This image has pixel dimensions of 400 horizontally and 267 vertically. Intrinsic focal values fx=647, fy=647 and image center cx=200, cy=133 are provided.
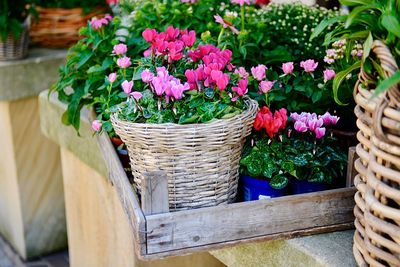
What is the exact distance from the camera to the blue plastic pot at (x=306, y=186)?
5.23ft

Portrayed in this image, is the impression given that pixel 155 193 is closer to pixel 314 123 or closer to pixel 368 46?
pixel 314 123

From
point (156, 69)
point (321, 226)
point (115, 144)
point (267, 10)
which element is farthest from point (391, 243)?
point (267, 10)

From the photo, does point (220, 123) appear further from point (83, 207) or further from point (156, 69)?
point (83, 207)

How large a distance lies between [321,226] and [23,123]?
2.28 m

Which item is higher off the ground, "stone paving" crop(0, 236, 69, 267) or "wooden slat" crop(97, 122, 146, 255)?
"wooden slat" crop(97, 122, 146, 255)

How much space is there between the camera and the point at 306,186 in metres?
1.60

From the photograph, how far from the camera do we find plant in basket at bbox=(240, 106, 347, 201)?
1.58 metres

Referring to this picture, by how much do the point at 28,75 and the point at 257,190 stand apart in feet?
6.73

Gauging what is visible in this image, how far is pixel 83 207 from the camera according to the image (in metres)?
2.62

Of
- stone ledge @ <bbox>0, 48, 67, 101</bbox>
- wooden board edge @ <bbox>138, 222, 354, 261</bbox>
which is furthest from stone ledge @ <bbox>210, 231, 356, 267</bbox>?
stone ledge @ <bbox>0, 48, 67, 101</bbox>

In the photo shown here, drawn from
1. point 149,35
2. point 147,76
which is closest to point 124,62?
point 149,35

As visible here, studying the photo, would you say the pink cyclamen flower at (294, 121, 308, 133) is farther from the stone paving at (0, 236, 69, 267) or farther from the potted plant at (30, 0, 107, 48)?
the stone paving at (0, 236, 69, 267)

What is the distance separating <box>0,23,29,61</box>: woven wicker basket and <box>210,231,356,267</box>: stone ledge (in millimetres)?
2091

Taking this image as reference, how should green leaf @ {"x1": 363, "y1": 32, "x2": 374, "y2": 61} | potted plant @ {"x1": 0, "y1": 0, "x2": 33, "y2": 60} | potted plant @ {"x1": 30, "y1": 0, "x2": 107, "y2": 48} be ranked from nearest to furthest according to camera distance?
green leaf @ {"x1": 363, "y1": 32, "x2": 374, "y2": 61} < potted plant @ {"x1": 0, "y1": 0, "x2": 33, "y2": 60} < potted plant @ {"x1": 30, "y1": 0, "x2": 107, "y2": 48}
